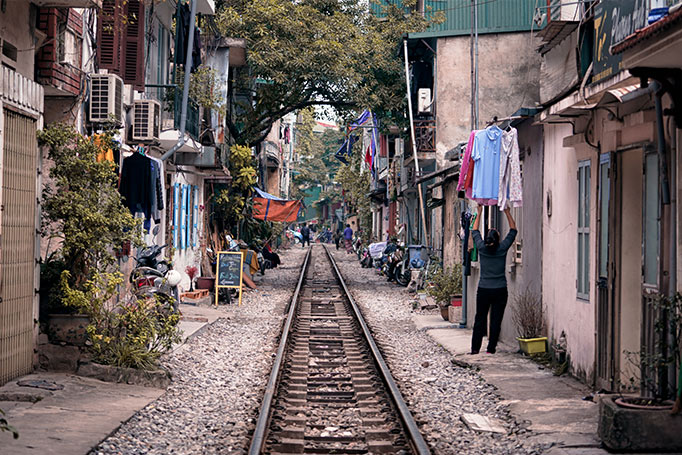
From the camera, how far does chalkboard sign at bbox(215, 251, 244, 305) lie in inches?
798

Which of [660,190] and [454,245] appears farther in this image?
[454,245]

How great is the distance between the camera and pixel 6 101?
893 centimetres

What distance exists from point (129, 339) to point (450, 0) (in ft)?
63.8

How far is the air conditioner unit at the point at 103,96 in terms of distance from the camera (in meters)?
11.9

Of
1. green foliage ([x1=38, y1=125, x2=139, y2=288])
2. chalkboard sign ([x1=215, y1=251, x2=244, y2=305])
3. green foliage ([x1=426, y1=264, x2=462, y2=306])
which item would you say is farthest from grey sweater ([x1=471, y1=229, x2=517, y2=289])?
chalkboard sign ([x1=215, y1=251, x2=244, y2=305])

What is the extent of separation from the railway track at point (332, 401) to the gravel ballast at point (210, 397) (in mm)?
252

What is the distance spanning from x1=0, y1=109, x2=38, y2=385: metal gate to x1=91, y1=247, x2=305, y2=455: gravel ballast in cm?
161

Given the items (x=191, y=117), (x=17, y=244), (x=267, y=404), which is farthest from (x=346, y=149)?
(x=267, y=404)

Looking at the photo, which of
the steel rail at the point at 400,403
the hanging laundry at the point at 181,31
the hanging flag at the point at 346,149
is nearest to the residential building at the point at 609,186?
the steel rail at the point at 400,403

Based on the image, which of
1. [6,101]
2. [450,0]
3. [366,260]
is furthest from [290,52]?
[6,101]

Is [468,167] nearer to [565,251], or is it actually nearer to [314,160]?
[565,251]

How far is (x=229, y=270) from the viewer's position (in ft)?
67.5

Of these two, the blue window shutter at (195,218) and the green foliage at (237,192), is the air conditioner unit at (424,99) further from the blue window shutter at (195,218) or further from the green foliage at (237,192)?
the blue window shutter at (195,218)

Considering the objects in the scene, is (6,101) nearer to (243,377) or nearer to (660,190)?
(243,377)
